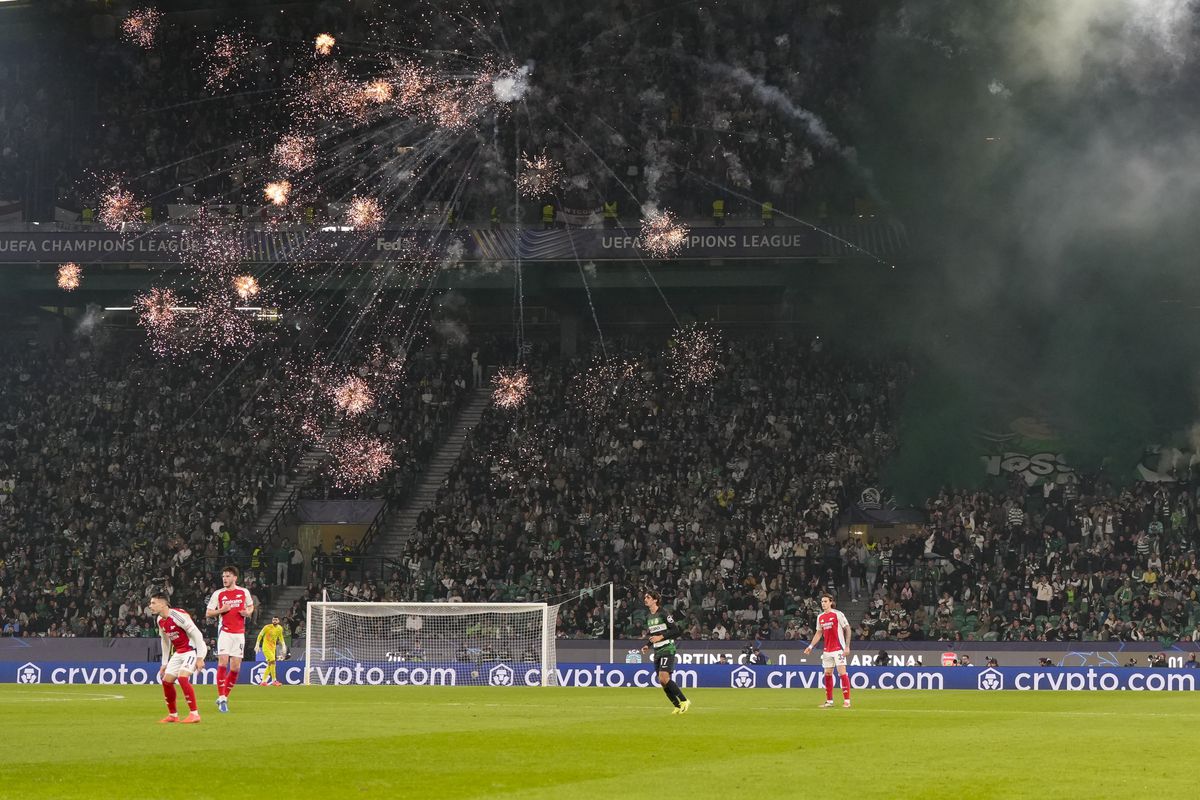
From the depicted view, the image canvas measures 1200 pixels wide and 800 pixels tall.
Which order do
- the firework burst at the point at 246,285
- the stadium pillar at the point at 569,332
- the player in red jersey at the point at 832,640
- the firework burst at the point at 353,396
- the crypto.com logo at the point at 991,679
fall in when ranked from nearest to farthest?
the player in red jersey at the point at 832,640 → the crypto.com logo at the point at 991,679 → the firework burst at the point at 353,396 → the firework burst at the point at 246,285 → the stadium pillar at the point at 569,332

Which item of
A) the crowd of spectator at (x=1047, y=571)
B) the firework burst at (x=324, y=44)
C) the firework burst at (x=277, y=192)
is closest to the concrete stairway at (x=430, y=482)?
the firework burst at (x=277, y=192)

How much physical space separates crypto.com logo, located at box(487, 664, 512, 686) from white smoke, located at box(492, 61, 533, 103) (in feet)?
60.3

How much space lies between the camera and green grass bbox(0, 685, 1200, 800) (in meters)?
13.5

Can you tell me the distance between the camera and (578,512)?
155ft

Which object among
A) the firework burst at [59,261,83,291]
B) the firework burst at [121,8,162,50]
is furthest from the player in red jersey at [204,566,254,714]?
the firework burst at [121,8,162,50]

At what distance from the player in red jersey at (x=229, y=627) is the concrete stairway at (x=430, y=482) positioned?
20695mm

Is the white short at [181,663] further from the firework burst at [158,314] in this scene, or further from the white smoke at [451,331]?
the white smoke at [451,331]

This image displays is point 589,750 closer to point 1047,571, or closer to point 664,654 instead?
point 664,654

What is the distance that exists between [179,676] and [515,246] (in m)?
31.8

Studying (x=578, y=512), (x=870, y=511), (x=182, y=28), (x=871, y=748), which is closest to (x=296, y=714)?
(x=871, y=748)

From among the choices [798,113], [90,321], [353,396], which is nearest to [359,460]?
[353,396]

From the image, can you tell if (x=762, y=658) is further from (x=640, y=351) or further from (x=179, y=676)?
(x=179, y=676)

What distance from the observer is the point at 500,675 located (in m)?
39.5

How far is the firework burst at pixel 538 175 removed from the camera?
5250cm
